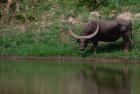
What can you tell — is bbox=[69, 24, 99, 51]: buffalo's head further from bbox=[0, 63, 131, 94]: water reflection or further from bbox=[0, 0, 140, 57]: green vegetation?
bbox=[0, 63, 131, 94]: water reflection

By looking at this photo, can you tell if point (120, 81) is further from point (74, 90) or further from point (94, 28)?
point (94, 28)

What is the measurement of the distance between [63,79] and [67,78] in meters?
0.17

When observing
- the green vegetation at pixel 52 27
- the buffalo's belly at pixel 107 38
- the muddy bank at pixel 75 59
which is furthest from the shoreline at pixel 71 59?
the buffalo's belly at pixel 107 38

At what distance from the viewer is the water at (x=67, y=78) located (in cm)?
1702

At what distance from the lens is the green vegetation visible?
23.0m

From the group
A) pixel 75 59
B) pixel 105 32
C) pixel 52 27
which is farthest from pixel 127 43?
pixel 52 27

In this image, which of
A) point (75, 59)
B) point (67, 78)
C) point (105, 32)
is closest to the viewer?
point (67, 78)

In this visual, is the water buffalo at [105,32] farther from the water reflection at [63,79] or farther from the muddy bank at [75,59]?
the water reflection at [63,79]

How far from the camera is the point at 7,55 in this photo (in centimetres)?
2308

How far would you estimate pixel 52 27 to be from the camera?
24.7 meters

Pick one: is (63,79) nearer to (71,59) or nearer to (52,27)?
(71,59)

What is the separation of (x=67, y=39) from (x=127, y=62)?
10.4ft

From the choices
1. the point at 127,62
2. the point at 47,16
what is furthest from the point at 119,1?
the point at 127,62

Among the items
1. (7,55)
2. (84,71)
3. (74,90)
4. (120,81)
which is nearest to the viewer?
(74,90)
